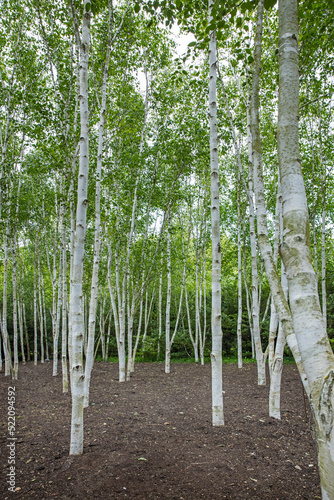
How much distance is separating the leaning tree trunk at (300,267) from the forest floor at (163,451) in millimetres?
180

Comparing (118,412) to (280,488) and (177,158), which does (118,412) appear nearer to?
(280,488)

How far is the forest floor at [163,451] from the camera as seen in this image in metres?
2.64

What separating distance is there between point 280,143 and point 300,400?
5.88 meters

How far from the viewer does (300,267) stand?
1385mm

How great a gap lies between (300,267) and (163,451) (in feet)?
9.96

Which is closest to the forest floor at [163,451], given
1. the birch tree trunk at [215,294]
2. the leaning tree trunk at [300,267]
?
the leaning tree trunk at [300,267]

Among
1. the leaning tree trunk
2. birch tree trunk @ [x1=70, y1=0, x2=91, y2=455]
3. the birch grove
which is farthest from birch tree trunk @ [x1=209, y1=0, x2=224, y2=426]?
the leaning tree trunk

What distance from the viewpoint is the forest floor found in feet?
8.67

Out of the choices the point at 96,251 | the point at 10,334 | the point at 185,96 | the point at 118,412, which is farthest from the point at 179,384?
the point at 10,334

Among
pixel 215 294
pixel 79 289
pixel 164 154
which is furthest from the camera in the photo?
pixel 164 154

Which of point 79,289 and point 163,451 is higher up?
point 79,289

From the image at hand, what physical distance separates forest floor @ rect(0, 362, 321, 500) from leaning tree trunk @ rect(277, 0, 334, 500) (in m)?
0.18

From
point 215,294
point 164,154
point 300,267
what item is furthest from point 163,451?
point 164,154

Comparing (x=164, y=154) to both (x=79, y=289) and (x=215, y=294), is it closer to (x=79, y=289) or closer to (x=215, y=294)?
(x=215, y=294)
